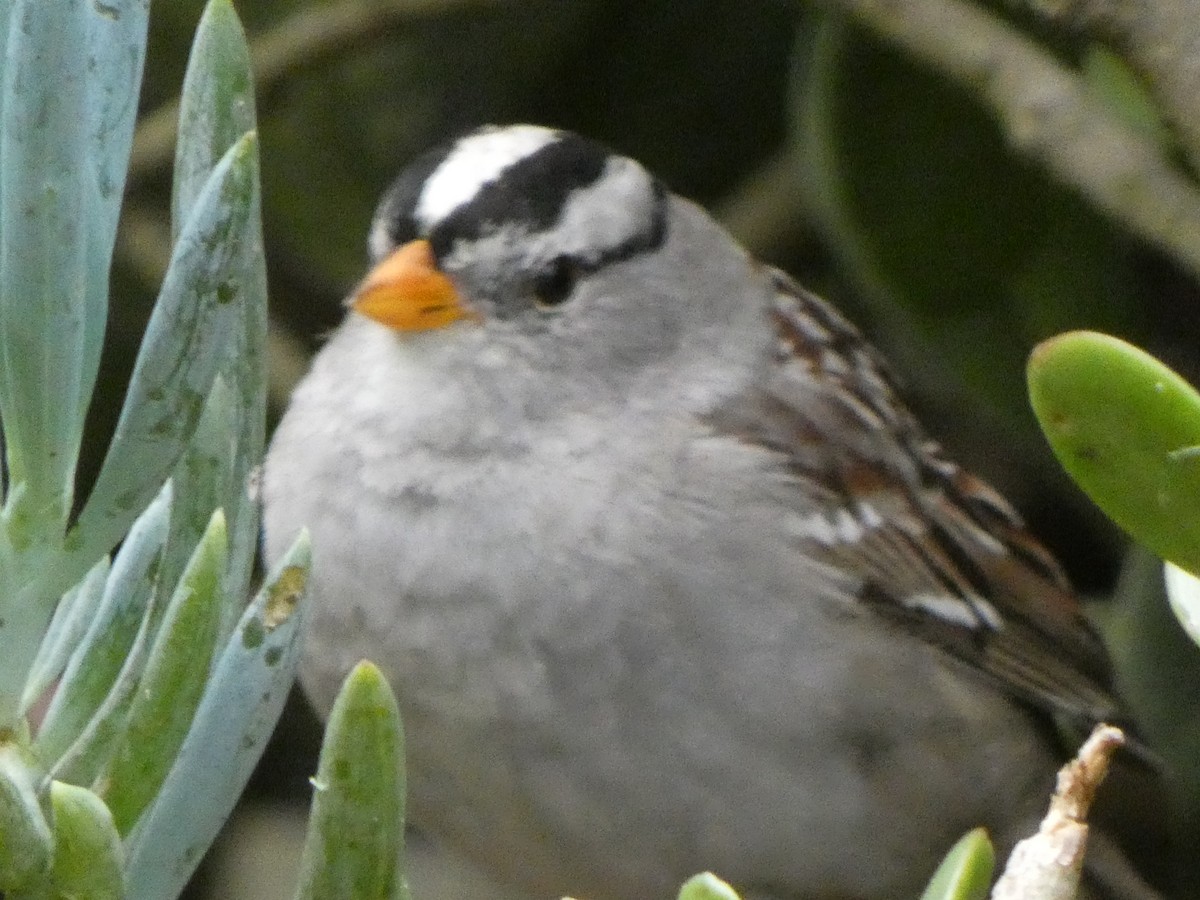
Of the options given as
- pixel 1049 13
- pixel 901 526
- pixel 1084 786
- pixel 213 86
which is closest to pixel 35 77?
pixel 213 86

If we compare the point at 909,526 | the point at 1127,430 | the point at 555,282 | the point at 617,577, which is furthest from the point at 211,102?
the point at 909,526

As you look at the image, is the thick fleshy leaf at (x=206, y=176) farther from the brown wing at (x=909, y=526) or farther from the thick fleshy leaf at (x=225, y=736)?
the brown wing at (x=909, y=526)

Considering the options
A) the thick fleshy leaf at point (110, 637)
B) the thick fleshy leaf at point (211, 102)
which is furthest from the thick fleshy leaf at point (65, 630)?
the thick fleshy leaf at point (211, 102)

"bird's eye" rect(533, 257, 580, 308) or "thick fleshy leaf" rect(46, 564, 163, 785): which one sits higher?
"thick fleshy leaf" rect(46, 564, 163, 785)

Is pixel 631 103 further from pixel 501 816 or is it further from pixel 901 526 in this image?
pixel 501 816

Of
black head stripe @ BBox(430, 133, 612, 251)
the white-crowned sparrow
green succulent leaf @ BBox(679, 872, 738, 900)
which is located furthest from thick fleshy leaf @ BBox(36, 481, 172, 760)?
black head stripe @ BBox(430, 133, 612, 251)

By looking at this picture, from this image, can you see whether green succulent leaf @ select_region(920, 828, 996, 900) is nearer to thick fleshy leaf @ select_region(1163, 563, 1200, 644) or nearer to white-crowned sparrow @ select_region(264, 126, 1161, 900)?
thick fleshy leaf @ select_region(1163, 563, 1200, 644)
